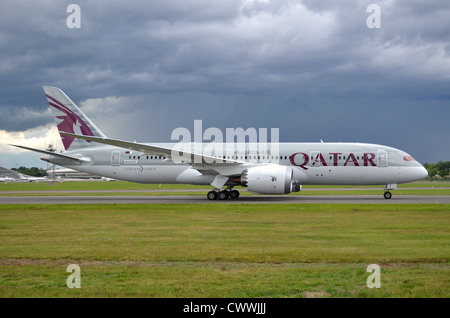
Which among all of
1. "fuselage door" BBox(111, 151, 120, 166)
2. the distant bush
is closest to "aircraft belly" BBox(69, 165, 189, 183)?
"fuselage door" BBox(111, 151, 120, 166)

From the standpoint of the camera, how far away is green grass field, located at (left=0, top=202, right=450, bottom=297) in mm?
7285

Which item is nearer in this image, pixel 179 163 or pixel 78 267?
pixel 78 267

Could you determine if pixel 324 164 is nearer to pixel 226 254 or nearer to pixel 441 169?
pixel 226 254

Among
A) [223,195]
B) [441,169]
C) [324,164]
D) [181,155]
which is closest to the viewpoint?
[181,155]

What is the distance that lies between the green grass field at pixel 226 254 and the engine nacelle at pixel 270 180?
26.7 feet

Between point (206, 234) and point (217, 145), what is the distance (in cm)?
1923

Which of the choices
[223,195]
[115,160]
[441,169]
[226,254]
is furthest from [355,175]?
[441,169]

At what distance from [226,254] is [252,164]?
18972mm

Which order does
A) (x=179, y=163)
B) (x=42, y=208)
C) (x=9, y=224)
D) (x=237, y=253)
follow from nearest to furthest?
1. (x=237, y=253)
2. (x=9, y=224)
3. (x=42, y=208)
4. (x=179, y=163)

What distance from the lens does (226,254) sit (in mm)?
10094
